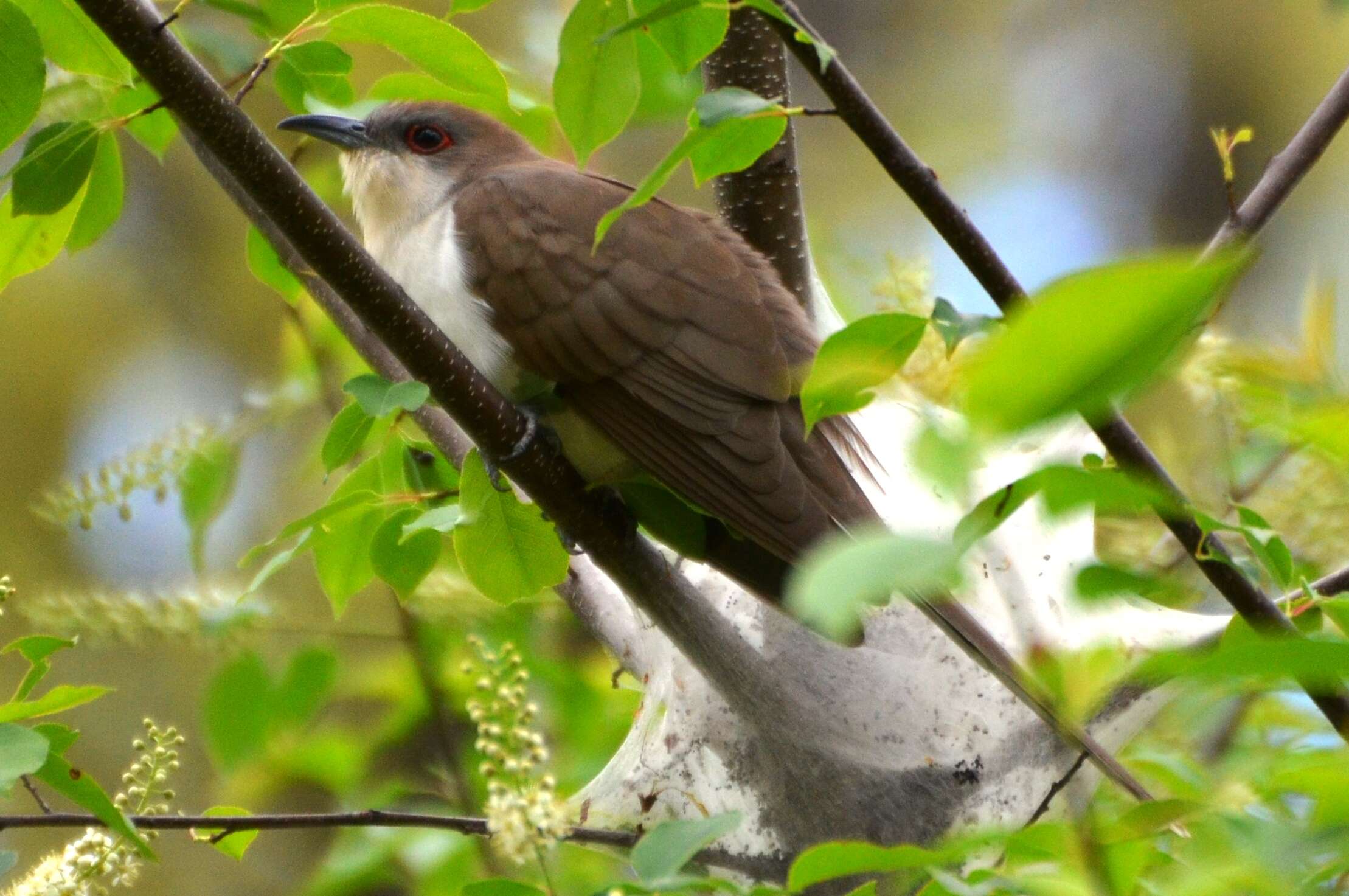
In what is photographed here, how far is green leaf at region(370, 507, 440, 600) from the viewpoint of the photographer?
2.34m

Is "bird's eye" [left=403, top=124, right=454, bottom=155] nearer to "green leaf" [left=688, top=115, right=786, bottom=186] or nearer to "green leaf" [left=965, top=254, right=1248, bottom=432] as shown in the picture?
"green leaf" [left=688, top=115, right=786, bottom=186]

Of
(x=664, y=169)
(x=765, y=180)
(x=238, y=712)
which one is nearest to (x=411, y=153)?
(x=765, y=180)

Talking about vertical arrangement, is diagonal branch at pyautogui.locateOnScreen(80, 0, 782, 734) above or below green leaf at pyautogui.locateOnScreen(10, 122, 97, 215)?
below

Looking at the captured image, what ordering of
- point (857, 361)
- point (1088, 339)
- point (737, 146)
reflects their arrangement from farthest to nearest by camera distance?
point (737, 146) → point (857, 361) → point (1088, 339)

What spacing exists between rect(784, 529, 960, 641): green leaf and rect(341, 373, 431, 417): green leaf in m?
1.21

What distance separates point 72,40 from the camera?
1.93 meters

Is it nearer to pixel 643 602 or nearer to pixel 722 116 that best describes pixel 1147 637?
pixel 643 602

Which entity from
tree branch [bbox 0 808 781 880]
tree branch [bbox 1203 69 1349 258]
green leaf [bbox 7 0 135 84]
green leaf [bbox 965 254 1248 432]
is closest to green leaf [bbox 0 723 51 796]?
tree branch [bbox 0 808 781 880]

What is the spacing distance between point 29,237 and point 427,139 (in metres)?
1.60

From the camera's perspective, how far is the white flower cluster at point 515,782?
165 centimetres

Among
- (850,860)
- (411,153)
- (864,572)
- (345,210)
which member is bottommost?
(850,860)

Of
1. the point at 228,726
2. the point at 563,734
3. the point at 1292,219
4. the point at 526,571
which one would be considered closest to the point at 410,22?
the point at 526,571

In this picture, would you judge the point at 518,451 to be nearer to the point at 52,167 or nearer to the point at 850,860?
the point at 52,167

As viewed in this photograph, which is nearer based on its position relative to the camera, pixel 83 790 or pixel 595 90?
pixel 83 790
